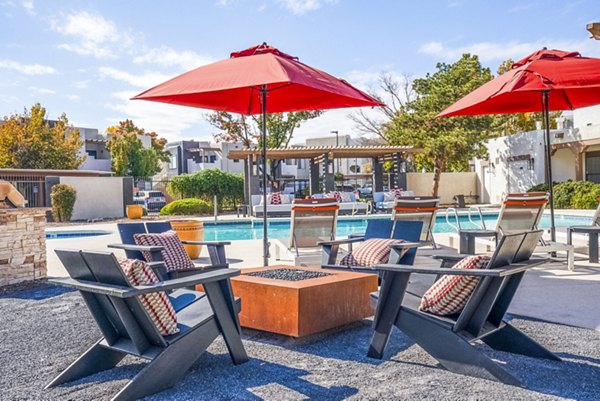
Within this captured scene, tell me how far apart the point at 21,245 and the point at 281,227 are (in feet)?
28.4

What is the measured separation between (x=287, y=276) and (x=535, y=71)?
3749 mm

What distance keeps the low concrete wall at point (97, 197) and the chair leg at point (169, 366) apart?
55.2ft

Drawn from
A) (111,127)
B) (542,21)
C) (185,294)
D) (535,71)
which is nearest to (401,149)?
(542,21)

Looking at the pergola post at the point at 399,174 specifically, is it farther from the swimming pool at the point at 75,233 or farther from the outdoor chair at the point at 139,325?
the outdoor chair at the point at 139,325

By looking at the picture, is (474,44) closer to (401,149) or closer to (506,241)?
(401,149)

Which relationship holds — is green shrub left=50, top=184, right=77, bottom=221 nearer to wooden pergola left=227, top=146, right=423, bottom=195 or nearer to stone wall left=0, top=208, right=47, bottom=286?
wooden pergola left=227, top=146, right=423, bottom=195

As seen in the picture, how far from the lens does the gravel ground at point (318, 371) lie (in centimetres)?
253

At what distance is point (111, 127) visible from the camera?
40438 mm

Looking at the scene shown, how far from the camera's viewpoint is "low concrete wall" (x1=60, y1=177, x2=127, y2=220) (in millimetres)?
18047

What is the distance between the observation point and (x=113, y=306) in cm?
256

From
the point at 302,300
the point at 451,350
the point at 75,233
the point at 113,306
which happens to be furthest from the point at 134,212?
the point at 451,350

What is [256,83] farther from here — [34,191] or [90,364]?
[34,191]

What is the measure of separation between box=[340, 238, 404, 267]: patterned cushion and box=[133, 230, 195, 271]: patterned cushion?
4.93 ft

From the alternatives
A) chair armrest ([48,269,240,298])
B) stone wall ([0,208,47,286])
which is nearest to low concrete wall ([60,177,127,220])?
stone wall ([0,208,47,286])
